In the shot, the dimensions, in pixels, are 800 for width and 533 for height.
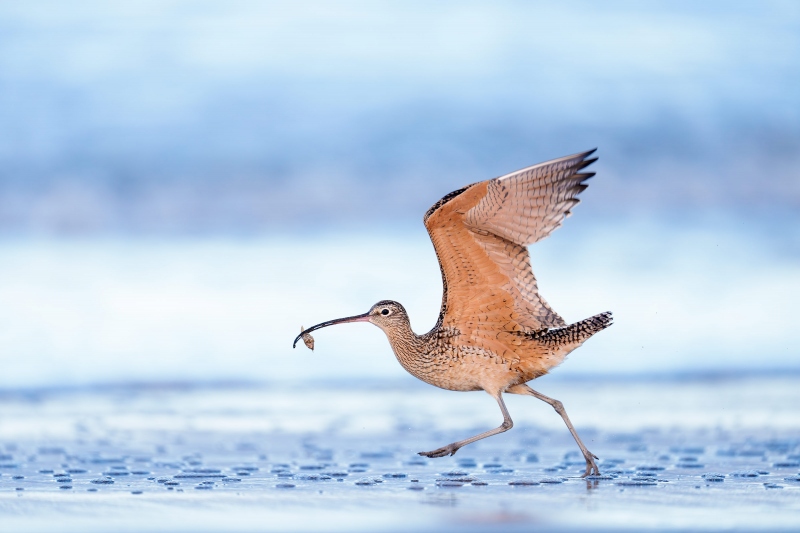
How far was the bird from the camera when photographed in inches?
328

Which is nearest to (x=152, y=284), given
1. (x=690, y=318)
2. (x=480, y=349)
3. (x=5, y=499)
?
(x=690, y=318)

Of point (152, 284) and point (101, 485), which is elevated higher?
point (152, 284)

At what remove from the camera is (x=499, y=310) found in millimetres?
8805

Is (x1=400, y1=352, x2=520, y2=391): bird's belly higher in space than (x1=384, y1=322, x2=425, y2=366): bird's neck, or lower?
lower

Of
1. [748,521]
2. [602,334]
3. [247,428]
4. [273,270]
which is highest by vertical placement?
[273,270]

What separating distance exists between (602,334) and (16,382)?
20.4 feet

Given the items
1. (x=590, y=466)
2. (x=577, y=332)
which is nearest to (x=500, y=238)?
(x=577, y=332)

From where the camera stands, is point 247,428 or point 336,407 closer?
point 247,428

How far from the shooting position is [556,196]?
8.38m

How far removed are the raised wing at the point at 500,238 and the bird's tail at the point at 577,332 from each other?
0.08 m

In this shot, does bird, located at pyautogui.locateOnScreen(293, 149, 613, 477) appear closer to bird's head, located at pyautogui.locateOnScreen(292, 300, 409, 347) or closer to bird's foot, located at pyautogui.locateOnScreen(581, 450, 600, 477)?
bird's head, located at pyautogui.locateOnScreen(292, 300, 409, 347)

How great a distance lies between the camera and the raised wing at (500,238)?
8.13 metres

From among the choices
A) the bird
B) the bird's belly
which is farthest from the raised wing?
the bird's belly

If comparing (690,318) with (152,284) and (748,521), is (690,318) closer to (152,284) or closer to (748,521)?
(152,284)
